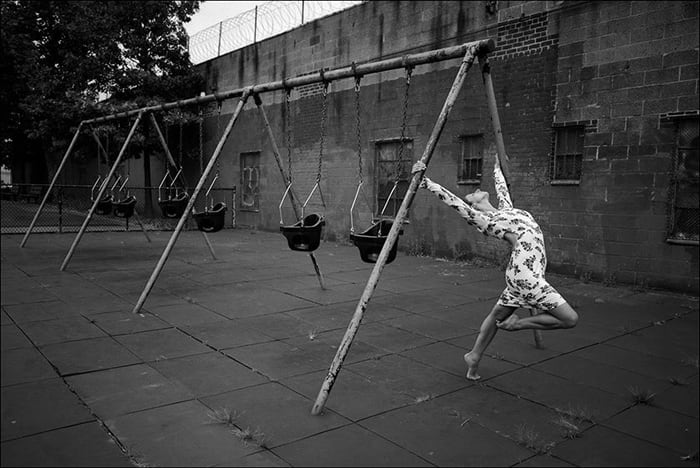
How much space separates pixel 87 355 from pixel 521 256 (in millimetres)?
3592

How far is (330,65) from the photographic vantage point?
1306 centimetres

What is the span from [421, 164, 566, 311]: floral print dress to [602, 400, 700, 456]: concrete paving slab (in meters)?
0.84

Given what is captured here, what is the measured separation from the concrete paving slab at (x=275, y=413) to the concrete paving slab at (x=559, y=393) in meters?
1.43

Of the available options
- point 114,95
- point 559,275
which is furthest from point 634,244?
point 114,95

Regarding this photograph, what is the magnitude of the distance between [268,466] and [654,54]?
306 inches

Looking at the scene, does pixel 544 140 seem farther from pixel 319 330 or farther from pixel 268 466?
pixel 268 466

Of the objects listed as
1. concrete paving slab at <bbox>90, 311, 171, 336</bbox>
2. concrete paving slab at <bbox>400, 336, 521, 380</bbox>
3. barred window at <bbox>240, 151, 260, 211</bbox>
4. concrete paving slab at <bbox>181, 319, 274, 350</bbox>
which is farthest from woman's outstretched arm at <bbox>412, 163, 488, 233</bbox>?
barred window at <bbox>240, 151, 260, 211</bbox>

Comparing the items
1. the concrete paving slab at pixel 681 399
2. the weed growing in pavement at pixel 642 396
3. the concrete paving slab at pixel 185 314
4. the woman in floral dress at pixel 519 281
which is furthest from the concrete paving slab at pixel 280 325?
the concrete paving slab at pixel 681 399

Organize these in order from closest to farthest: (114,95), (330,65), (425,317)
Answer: (425,317) → (330,65) → (114,95)

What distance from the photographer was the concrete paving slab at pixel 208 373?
3.73 meters

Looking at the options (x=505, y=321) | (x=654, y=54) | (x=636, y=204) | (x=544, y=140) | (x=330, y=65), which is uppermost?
(x=330, y=65)

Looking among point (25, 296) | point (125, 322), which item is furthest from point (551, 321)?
point (25, 296)

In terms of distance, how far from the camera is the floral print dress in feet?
12.3

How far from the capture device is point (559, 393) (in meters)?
3.78
